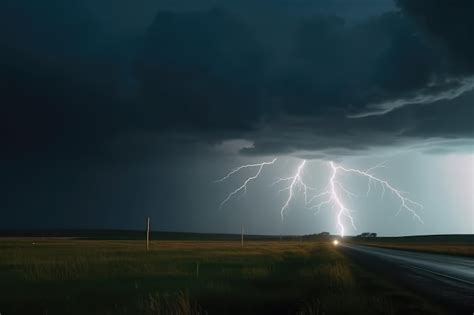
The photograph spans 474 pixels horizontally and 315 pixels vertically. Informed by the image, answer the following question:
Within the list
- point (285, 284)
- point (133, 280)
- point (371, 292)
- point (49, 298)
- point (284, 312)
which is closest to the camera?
point (284, 312)

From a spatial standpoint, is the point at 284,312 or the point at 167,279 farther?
the point at 167,279

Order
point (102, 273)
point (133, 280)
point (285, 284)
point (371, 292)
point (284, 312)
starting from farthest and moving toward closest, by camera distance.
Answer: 1. point (102, 273)
2. point (133, 280)
3. point (285, 284)
4. point (371, 292)
5. point (284, 312)

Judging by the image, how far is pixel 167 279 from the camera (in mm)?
21453

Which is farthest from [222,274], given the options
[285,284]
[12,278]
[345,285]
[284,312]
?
[284,312]

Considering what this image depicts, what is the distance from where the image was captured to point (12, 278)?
2086 centimetres

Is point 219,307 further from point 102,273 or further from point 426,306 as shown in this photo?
point 102,273

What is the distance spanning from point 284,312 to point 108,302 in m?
4.97

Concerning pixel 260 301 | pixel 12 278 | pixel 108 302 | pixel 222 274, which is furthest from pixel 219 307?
pixel 12 278

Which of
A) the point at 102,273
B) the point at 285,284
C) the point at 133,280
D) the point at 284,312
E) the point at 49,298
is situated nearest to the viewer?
the point at 284,312

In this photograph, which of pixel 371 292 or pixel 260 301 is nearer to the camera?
pixel 260 301

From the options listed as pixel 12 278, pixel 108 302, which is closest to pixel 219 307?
pixel 108 302

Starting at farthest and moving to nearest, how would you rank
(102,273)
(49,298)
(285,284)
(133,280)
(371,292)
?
1. (102,273)
2. (133,280)
3. (285,284)
4. (371,292)
5. (49,298)

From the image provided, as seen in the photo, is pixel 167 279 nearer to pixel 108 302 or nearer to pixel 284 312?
pixel 108 302

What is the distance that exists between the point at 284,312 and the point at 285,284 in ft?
19.8
